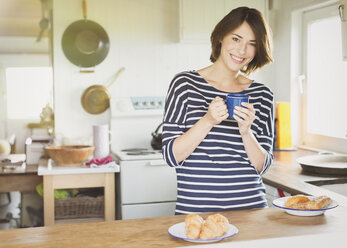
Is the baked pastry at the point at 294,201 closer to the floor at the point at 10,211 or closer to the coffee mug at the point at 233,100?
the coffee mug at the point at 233,100

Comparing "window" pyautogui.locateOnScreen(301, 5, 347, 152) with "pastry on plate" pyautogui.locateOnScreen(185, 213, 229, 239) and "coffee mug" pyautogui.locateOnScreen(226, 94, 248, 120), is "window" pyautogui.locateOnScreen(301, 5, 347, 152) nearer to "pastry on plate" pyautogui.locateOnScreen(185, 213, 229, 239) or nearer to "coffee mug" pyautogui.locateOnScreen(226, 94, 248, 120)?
"coffee mug" pyautogui.locateOnScreen(226, 94, 248, 120)

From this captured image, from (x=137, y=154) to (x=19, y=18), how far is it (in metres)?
3.27

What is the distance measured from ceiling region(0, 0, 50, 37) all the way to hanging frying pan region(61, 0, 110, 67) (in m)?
1.98

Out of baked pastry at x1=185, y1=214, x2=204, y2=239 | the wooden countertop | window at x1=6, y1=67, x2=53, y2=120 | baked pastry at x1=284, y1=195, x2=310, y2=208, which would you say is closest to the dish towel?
the wooden countertop

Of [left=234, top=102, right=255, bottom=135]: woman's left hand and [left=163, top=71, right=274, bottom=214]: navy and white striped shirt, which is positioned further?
[left=163, top=71, right=274, bottom=214]: navy and white striped shirt

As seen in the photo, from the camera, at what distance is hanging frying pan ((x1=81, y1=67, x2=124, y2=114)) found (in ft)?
12.5

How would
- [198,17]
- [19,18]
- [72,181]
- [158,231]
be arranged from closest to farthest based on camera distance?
[158,231], [72,181], [198,17], [19,18]

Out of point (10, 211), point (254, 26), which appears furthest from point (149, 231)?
point (10, 211)

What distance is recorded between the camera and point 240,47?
184cm

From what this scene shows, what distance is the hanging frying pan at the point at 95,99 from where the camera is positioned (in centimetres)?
379

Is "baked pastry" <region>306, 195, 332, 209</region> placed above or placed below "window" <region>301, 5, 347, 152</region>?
below

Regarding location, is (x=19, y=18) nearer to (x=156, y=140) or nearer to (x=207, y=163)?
(x=156, y=140)

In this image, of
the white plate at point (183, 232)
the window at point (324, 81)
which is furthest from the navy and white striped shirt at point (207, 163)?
the window at point (324, 81)

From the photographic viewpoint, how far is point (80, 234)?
1478 mm
